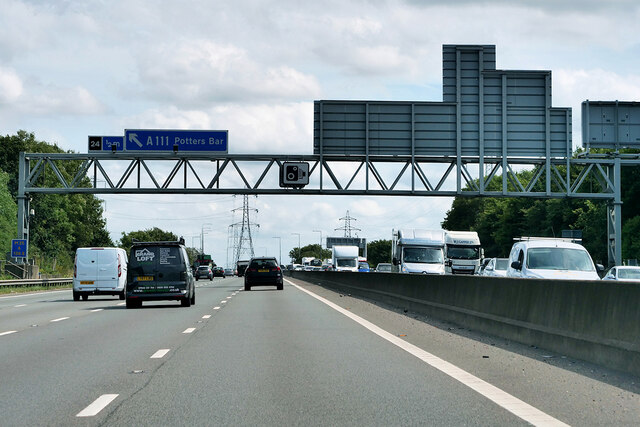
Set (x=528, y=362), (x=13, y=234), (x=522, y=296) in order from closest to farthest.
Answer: (x=528, y=362)
(x=522, y=296)
(x=13, y=234)

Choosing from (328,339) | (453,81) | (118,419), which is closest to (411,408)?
(118,419)

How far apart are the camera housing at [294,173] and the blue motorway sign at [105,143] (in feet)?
28.8

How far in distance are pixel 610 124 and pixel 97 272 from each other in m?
26.9

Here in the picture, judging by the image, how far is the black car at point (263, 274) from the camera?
144 ft

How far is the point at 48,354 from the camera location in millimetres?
12508

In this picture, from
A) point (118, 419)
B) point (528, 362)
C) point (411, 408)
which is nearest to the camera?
point (118, 419)

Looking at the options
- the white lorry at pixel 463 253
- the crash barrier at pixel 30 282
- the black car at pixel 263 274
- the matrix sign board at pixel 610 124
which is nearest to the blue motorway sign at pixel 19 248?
the crash barrier at pixel 30 282

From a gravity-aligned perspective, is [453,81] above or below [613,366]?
above

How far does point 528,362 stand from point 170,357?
465 cm

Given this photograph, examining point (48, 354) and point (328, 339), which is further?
point (328, 339)

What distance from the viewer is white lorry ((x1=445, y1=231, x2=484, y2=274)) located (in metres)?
51.0

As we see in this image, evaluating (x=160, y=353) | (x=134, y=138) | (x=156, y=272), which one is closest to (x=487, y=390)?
(x=160, y=353)

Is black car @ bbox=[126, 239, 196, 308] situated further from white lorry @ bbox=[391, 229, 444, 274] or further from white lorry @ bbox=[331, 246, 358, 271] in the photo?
white lorry @ bbox=[331, 246, 358, 271]

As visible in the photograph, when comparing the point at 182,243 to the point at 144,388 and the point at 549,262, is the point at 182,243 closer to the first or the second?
the point at 549,262
